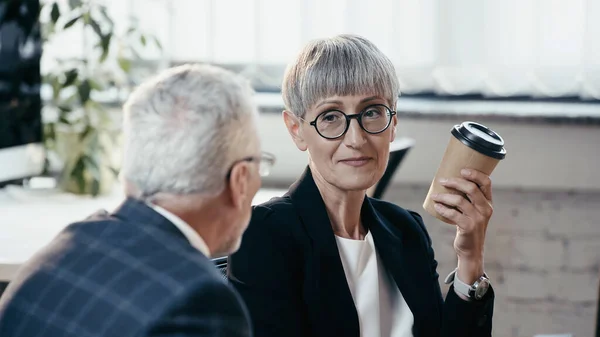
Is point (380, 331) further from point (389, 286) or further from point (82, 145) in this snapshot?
point (82, 145)

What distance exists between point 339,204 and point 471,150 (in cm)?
32

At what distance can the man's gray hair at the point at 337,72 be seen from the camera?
163 cm

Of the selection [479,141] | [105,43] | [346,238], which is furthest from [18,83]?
[479,141]

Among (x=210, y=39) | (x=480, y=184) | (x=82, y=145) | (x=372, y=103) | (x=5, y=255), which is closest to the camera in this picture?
(x=480, y=184)

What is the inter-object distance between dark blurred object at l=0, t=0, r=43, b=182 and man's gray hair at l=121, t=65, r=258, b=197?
178 cm

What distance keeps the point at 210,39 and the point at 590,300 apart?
1.63 metres

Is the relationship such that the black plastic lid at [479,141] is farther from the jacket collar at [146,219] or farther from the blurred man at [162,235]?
the jacket collar at [146,219]

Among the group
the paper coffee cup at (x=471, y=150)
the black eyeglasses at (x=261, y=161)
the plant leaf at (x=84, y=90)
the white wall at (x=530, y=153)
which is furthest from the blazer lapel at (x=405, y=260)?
the plant leaf at (x=84, y=90)

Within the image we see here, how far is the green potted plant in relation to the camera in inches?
117

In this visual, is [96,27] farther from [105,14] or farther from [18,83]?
[18,83]

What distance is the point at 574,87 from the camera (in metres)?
3.13

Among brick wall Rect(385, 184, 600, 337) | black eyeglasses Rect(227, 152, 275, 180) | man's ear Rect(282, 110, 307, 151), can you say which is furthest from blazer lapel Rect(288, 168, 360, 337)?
brick wall Rect(385, 184, 600, 337)

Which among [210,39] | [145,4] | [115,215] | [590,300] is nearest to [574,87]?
[590,300]

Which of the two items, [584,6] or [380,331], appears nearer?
[380,331]
